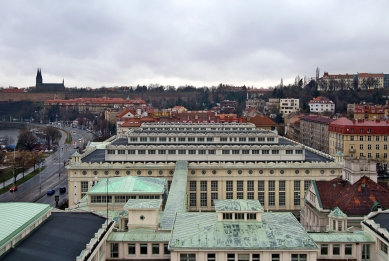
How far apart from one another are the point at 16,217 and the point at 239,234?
1316cm

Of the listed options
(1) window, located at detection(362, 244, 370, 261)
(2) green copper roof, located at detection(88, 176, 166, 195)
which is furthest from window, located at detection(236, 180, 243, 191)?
(1) window, located at detection(362, 244, 370, 261)

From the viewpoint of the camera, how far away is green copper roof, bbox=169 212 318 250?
24953mm

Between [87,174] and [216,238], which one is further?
[87,174]

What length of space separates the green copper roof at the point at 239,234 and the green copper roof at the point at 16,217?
27.1 ft

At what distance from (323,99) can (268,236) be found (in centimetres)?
15140

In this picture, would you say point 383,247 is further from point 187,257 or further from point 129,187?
point 129,187

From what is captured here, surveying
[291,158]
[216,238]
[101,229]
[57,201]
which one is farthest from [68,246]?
[291,158]

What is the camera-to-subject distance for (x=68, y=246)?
23.9m

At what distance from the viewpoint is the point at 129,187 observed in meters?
42.7

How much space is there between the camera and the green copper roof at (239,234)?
2495 centimetres

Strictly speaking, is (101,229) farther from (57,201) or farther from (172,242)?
(57,201)

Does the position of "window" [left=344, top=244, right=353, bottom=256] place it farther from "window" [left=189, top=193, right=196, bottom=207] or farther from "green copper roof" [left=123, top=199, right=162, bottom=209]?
"window" [left=189, top=193, right=196, bottom=207]

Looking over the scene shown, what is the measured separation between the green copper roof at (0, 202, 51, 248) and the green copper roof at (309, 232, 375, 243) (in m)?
17.9

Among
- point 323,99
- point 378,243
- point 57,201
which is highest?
point 323,99
